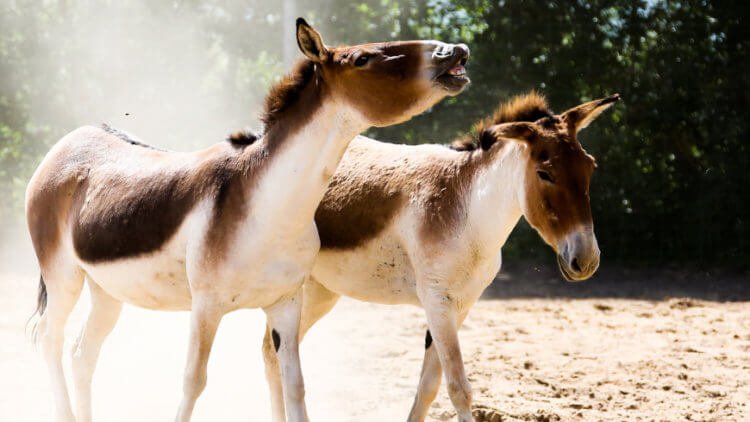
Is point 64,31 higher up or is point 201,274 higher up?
point 201,274

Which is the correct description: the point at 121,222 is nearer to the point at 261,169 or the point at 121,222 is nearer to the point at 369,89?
the point at 261,169

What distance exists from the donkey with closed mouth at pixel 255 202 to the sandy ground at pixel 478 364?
1.97 m

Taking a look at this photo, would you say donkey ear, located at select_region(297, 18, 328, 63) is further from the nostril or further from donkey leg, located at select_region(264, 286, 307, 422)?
the nostril

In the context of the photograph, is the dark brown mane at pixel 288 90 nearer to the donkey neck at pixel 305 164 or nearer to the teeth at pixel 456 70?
the donkey neck at pixel 305 164

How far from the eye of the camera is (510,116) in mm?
4934

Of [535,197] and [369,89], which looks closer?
[369,89]

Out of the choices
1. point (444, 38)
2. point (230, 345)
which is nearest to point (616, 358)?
point (230, 345)

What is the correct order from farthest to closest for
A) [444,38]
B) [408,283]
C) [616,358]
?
1. [444,38]
2. [616,358]
3. [408,283]

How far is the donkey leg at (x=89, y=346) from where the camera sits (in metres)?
4.99

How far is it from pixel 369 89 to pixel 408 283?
145 cm

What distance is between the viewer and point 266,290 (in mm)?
4039

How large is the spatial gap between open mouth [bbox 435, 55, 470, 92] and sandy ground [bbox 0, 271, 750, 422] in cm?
268

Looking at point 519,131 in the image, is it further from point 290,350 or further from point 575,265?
point 290,350

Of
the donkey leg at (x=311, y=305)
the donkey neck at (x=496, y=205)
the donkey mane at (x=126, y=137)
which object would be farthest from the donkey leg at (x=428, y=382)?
the donkey mane at (x=126, y=137)
